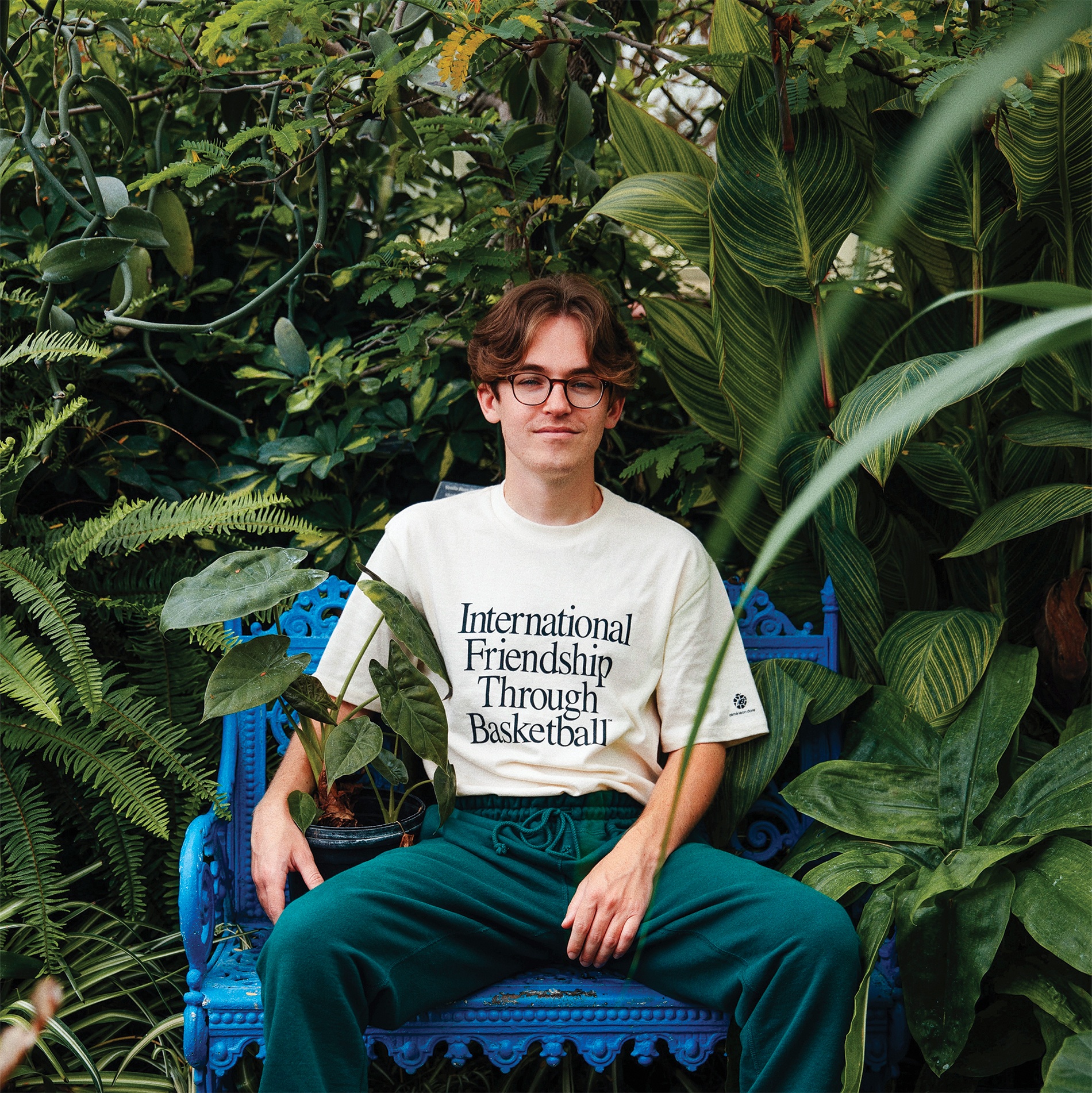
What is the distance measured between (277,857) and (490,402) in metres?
0.87

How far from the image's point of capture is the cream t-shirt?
1.76 metres

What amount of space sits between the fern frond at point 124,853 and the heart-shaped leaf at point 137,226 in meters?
1.08

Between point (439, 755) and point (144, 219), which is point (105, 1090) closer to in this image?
point (439, 755)

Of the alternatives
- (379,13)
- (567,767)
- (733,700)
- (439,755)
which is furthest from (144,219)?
(733,700)

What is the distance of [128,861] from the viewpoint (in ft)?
6.66

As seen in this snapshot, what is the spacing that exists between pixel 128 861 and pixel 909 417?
6.50ft

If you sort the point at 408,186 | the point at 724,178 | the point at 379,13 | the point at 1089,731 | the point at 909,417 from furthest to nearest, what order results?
the point at 408,186 → the point at 379,13 → the point at 724,178 → the point at 1089,731 → the point at 909,417

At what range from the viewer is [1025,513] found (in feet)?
5.79

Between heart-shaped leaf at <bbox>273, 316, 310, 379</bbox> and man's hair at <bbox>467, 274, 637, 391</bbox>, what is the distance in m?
0.51

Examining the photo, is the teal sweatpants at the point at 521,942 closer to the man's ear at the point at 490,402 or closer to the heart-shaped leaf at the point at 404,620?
the heart-shaped leaf at the point at 404,620

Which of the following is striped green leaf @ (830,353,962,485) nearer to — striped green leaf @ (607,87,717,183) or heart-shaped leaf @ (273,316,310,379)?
striped green leaf @ (607,87,717,183)

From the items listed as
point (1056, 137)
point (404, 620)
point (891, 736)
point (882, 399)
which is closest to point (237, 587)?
point (404, 620)

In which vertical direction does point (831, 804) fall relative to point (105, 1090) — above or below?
above

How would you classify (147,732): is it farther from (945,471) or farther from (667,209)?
(945,471)
